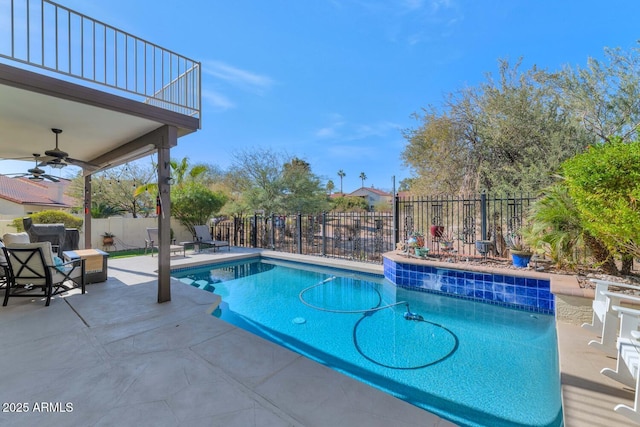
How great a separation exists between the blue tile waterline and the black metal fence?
1.06 meters

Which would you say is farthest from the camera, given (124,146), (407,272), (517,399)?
(407,272)

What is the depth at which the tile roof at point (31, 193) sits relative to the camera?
59.7 feet

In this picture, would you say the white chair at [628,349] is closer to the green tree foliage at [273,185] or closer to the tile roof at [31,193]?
the green tree foliage at [273,185]

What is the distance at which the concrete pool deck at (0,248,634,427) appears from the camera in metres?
2.17

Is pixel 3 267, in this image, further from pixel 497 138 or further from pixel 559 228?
pixel 497 138

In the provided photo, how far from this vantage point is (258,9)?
311 inches

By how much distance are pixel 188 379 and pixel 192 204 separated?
39.6ft

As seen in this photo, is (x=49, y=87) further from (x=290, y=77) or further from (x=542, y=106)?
(x=542, y=106)

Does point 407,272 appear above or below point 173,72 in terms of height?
below

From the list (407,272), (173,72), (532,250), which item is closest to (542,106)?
(532,250)

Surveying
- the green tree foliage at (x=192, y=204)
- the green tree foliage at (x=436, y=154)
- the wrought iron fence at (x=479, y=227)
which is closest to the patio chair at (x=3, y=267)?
the green tree foliage at (x=192, y=204)

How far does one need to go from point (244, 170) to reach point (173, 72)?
11487 mm

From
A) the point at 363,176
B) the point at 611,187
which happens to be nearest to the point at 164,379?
the point at 611,187

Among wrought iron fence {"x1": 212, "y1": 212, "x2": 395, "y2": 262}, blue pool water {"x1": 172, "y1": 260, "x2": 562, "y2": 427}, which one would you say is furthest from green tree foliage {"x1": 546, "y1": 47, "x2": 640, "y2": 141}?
blue pool water {"x1": 172, "y1": 260, "x2": 562, "y2": 427}
